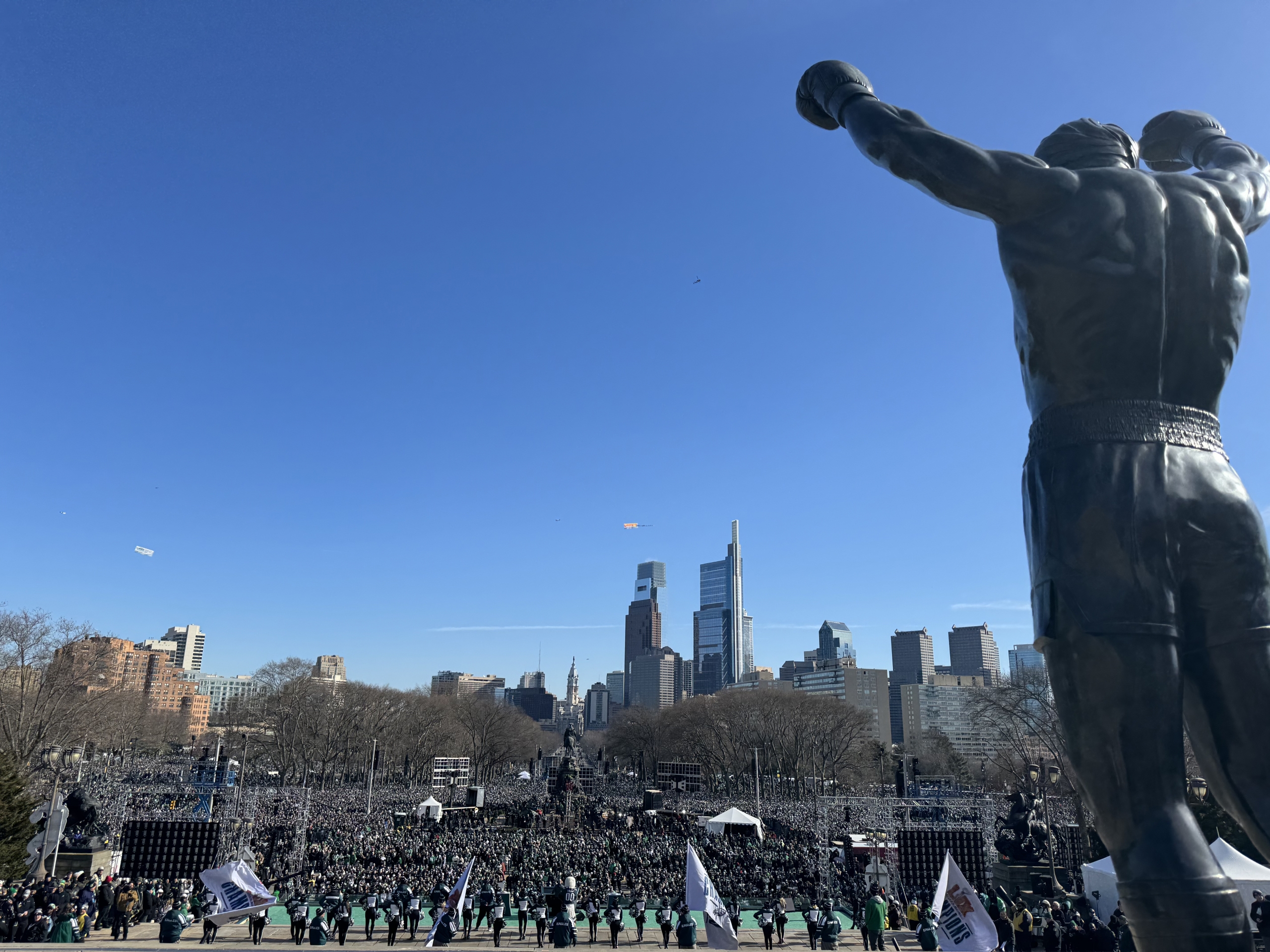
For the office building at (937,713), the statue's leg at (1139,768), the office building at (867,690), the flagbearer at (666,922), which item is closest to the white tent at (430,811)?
the flagbearer at (666,922)

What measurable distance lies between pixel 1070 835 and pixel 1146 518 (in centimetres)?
3083

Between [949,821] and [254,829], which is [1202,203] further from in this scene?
[949,821]

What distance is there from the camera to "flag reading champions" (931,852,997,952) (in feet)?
32.8

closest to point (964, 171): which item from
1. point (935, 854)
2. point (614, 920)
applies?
point (614, 920)

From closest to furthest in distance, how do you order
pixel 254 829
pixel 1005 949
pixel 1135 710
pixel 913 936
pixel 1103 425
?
pixel 1135 710 → pixel 1103 425 → pixel 1005 949 → pixel 913 936 → pixel 254 829

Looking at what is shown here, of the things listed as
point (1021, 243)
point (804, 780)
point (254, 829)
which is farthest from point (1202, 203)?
point (804, 780)

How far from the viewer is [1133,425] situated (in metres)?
3.44

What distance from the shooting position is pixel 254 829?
31656 millimetres

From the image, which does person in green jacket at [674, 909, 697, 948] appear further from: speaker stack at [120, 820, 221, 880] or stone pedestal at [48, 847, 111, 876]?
stone pedestal at [48, 847, 111, 876]

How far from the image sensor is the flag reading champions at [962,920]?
393 inches

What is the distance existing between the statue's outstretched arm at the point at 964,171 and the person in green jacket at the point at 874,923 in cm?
1590

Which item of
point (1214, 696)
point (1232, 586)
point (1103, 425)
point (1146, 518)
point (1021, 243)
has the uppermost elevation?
point (1021, 243)

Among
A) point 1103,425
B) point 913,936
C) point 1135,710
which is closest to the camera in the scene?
point 1135,710

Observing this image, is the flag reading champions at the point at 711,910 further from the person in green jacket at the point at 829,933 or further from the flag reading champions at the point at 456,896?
Result: the person in green jacket at the point at 829,933
